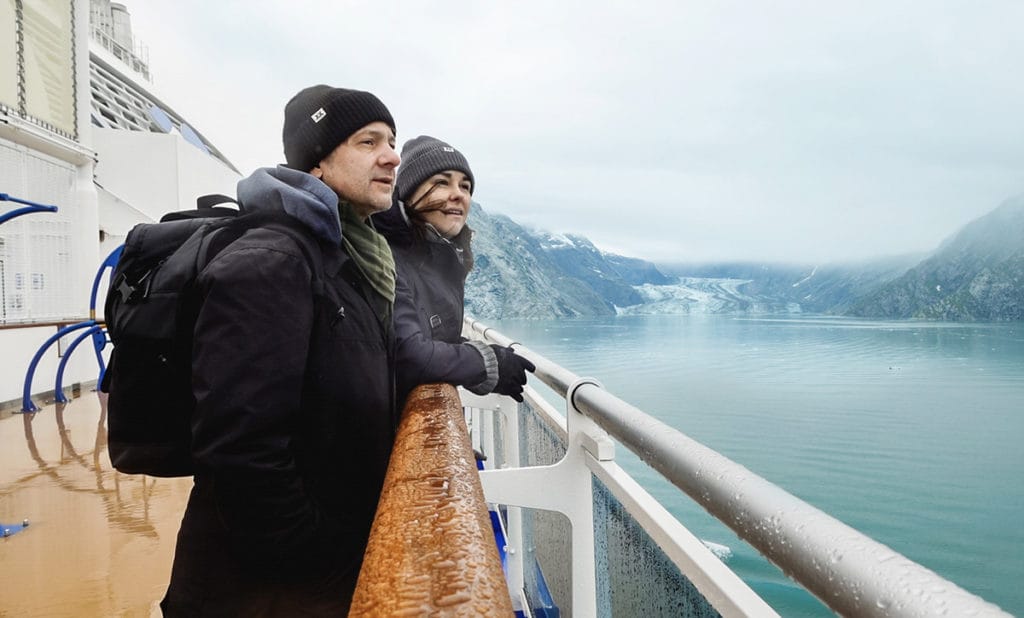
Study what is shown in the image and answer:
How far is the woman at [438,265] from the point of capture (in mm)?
1454

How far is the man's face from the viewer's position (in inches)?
51.5

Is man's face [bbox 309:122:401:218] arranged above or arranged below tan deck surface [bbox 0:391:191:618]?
above

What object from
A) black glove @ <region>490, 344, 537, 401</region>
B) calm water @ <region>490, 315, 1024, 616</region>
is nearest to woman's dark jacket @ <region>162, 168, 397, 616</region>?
black glove @ <region>490, 344, 537, 401</region>

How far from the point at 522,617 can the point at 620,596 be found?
2.97 ft

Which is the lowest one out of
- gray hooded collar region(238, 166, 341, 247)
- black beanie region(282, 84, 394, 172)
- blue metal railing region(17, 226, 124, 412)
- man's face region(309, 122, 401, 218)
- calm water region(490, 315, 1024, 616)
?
calm water region(490, 315, 1024, 616)

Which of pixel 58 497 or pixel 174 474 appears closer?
pixel 174 474

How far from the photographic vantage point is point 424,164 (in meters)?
1.83

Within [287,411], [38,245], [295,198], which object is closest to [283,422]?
[287,411]

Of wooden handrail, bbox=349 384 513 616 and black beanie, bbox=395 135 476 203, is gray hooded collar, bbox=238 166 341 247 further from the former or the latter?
black beanie, bbox=395 135 476 203

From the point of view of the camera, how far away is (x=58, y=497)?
11.3 ft

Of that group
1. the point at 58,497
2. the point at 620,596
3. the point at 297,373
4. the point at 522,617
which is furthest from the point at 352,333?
the point at 58,497

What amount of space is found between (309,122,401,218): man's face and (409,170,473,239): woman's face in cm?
46

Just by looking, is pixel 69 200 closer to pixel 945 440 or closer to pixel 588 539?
pixel 588 539

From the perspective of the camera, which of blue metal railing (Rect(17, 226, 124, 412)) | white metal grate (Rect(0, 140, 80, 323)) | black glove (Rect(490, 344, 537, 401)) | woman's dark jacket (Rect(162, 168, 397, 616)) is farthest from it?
white metal grate (Rect(0, 140, 80, 323))
